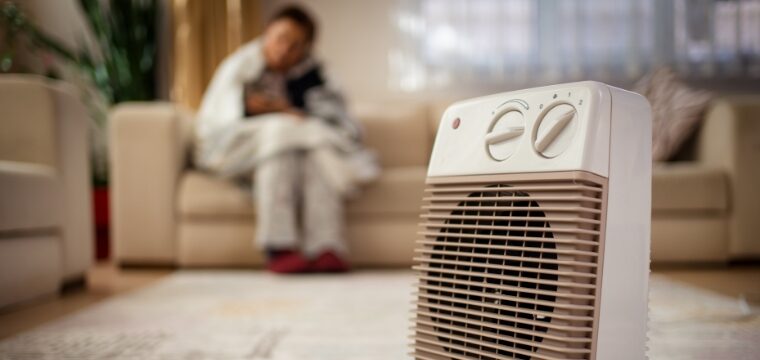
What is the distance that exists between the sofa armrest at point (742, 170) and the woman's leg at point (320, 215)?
135 centimetres

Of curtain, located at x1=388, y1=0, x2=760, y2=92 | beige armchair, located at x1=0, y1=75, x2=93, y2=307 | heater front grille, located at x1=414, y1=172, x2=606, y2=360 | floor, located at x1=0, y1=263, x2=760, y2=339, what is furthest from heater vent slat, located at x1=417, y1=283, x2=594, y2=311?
curtain, located at x1=388, y1=0, x2=760, y2=92

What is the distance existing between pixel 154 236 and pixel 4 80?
78cm

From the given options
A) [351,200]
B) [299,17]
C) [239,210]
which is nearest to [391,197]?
[351,200]

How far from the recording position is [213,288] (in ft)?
5.90

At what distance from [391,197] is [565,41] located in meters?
1.49

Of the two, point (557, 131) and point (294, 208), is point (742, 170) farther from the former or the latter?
point (557, 131)

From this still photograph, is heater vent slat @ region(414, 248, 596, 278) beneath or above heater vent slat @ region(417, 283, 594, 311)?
above

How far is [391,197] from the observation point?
224 cm

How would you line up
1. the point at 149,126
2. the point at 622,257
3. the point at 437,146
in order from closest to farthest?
the point at 622,257, the point at 437,146, the point at 149,126

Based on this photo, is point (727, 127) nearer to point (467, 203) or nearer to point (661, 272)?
point (661, 272)

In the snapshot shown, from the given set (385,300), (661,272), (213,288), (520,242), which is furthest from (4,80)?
(661,272)

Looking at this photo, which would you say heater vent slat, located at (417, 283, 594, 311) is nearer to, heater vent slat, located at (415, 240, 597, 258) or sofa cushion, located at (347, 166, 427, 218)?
heater vent slat, located at (415, 240, 597, 258)

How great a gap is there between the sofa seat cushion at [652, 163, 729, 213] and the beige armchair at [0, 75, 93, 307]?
184 centimetres

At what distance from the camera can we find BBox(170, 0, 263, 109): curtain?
3129mm
